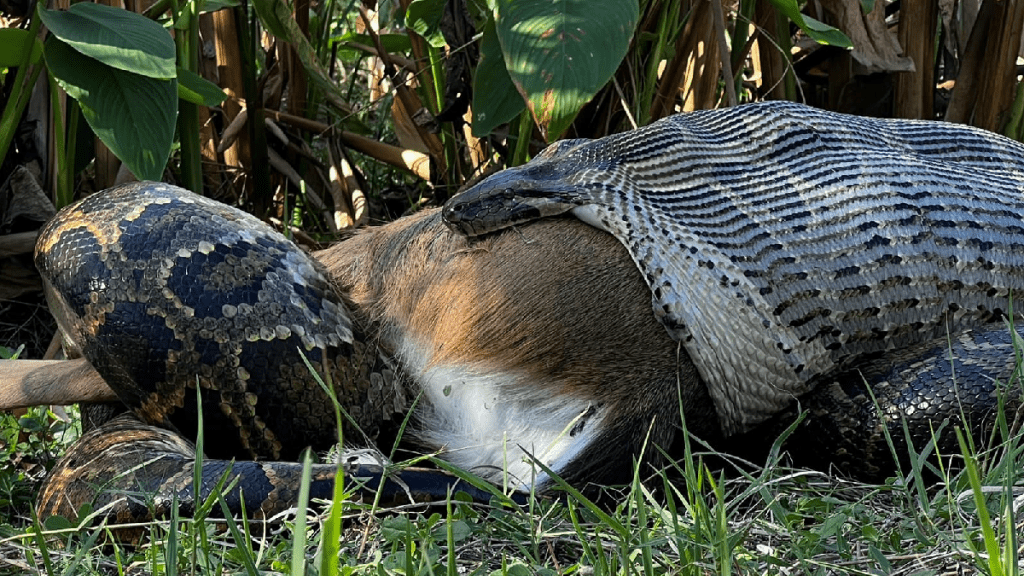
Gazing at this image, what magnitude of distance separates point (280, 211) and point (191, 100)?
1.34 m

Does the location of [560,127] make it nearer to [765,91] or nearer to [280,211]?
[765,91]

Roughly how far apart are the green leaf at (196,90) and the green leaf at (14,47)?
0.38m

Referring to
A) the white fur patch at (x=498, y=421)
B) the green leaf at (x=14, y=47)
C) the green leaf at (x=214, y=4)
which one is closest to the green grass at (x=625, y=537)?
the white fur patch at (x=498, y=421)

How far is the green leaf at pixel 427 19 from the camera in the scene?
3635 mm

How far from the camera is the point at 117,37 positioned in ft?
9.14

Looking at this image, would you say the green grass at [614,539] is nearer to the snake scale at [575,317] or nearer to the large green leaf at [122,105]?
the snake scale at [575,317]

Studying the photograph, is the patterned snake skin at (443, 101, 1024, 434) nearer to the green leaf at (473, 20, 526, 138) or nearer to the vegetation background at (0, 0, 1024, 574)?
the vegetation background at (0, 0, 1024, 574)

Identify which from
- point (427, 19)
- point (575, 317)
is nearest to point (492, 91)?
point (427, 19)

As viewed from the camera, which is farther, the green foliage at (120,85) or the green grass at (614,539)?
the green foliage at (120,85)

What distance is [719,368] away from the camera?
2332 millimetres

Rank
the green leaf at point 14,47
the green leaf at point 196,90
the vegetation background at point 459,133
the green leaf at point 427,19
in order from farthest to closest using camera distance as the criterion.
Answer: the green leaf at point 427,19
the green leaf at point 196,90
the green leaf at point 14,47
the vegetation background at point 459,133

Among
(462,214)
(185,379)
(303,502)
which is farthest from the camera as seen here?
(462,214)

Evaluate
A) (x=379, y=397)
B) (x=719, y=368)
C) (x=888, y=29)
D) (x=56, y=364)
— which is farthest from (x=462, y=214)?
(x=888, y=29)

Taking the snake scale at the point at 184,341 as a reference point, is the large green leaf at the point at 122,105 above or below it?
above
